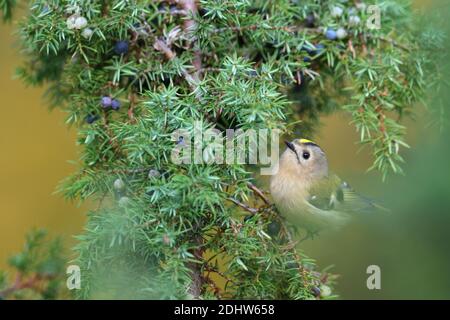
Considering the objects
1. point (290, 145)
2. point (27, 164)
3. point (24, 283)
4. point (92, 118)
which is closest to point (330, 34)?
point (290, 145)

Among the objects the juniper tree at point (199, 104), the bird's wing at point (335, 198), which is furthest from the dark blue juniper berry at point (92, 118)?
the bird's wing at point (335, 198)

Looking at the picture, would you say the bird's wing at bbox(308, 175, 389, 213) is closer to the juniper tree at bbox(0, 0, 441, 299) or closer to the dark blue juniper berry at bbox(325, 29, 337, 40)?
→ the juniper tree at bbox(0, 0, 441, 299)

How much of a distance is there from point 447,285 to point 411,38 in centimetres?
105

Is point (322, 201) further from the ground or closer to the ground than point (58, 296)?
further from the ground

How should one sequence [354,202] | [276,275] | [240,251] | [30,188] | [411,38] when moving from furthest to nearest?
[30,188] < [354,202] < [411,38] < [276,275] < [240,251]

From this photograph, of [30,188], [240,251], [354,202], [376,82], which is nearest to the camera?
[240,251]

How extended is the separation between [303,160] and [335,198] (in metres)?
0.24

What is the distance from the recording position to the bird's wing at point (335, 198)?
2463mm

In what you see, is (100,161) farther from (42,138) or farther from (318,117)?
(42,138)

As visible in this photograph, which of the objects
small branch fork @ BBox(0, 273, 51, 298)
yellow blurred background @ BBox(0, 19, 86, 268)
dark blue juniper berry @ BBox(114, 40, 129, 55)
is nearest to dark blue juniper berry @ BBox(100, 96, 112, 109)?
dark blue juniper berry @ BBox(114, 40, 129, 55)

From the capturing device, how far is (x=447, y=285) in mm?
2891

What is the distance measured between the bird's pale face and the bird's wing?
51 millimetres

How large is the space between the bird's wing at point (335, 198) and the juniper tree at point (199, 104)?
0.75ft

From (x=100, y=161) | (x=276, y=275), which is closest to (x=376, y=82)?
(x=276, y=275)
